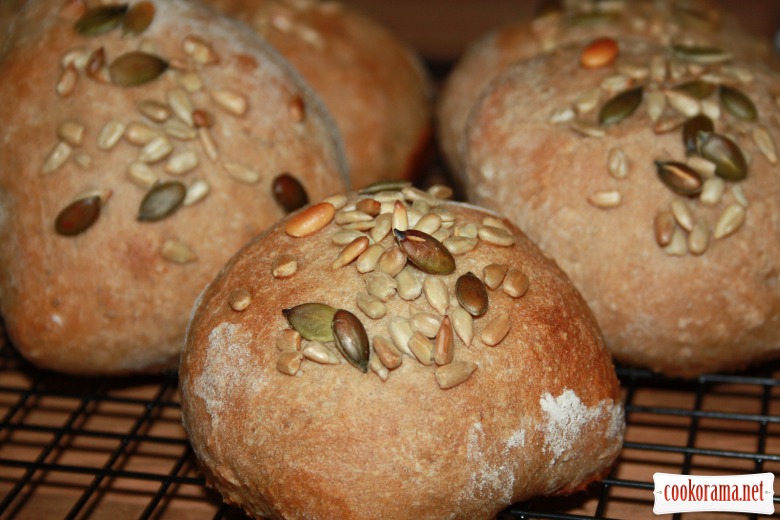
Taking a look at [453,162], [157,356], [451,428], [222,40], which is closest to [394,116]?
[453,162]

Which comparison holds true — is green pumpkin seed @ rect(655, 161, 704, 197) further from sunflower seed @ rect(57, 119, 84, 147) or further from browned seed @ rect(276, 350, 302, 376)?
sunflower seed @ rect(57, 119, 84, 147)

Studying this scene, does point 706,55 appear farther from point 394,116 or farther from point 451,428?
point 451,428


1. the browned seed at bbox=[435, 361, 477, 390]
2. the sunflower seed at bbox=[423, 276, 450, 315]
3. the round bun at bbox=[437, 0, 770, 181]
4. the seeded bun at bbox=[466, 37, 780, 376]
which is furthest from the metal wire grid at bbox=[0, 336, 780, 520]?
the round bun at bbox=[437, 0, 770, 181]

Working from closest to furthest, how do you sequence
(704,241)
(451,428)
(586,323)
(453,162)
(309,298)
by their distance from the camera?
(451,428) < (309,298) < (586,323) < (704,241) < (453,162)

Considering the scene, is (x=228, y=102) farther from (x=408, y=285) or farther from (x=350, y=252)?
(x=408, y=285)

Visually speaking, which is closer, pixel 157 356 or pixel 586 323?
pixel 586 323

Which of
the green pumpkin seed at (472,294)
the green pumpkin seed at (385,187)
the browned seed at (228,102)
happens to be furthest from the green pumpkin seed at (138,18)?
the green pumpkin seed at (472,294)
